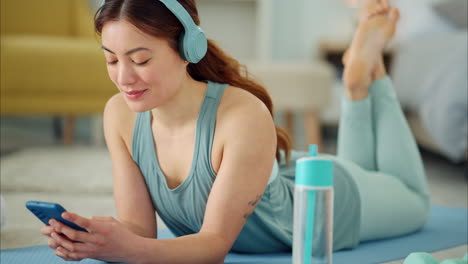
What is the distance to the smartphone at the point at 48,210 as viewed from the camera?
2.80ft

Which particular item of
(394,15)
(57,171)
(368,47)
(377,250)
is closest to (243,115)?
(377,250)

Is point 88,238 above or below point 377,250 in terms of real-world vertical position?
above

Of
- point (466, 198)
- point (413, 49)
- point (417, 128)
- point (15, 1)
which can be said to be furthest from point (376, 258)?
point (15, 1)

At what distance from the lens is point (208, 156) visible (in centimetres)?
108

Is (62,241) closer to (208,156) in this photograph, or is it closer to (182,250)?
(182,250)

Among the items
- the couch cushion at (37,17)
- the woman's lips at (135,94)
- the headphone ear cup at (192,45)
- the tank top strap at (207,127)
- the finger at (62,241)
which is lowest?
the finger at (62,241)

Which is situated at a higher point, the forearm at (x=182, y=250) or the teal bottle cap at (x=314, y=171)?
the teal bottle cap at (x=314, y=171)

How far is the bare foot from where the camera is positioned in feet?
4.84

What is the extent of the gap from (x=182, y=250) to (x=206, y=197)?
144 millimetres

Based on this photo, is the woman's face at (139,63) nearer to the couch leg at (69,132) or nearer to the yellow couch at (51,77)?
the yellow couch at (51,77)

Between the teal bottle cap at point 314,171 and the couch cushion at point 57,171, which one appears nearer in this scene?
the teal bottle cap at point 314,171

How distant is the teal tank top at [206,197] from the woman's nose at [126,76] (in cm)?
18

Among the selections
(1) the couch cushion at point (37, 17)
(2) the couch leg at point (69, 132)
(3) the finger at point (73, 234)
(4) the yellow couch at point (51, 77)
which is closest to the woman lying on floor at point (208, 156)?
(3) the finger at point (73, 234)

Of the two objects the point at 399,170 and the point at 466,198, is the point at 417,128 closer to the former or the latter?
the point at 466,198
